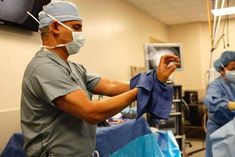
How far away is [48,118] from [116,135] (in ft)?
3.75

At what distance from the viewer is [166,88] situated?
123 cm

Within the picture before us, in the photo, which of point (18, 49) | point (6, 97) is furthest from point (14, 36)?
point (6, 97)

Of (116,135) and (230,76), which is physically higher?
(230,76)

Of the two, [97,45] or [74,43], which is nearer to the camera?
[74,43]

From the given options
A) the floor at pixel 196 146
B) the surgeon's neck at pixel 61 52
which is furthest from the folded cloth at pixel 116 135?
the floor at pixel 196 146

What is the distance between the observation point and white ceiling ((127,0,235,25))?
485 centimetres

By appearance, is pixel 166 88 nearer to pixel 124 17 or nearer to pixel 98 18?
pixel 98 18

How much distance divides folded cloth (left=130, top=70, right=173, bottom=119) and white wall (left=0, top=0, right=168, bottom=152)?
152 cm

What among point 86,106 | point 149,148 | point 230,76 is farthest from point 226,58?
point 86,106

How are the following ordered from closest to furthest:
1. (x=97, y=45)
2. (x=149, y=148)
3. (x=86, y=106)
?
(x=86, y=106) → (x=149, y=148) → (x=97, y=45)

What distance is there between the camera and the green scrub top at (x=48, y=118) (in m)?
1.16

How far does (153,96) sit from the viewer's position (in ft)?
3.99

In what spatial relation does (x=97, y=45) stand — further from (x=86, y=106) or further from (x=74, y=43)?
(x=86, y=106)

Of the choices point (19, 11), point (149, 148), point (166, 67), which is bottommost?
point (149, 148)
